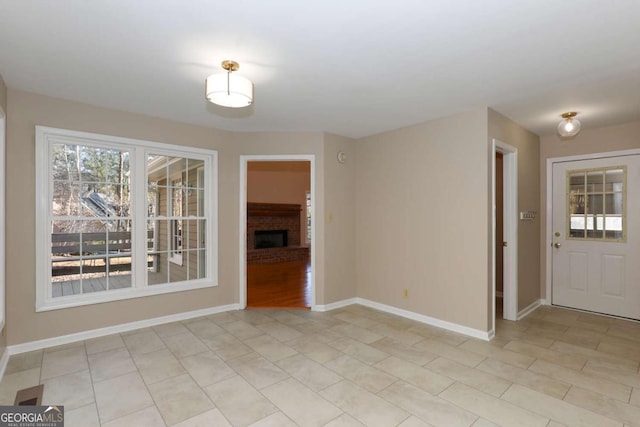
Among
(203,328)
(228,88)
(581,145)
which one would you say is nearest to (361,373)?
(203,328)

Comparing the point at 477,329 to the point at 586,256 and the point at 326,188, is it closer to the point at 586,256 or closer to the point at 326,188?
the point at 586,256

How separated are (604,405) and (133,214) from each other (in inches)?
178

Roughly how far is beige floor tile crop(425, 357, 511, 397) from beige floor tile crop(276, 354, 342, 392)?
87 centimetres

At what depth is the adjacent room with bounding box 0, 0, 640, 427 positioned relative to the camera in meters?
2.12

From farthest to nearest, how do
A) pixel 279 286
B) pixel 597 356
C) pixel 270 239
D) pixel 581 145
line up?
pixel 270 239, pixel 279 286, pixel 581 145, pixel 597 356

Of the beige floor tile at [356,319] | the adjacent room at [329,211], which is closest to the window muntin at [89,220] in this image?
the adjacent room at [329,211]

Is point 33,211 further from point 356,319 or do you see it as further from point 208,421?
point 356,319

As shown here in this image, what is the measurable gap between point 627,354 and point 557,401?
4.65 ft

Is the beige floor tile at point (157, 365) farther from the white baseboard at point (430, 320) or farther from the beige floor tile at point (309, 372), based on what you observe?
the white baseboard at point (430, 320)

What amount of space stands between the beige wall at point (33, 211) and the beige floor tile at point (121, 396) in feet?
3.83

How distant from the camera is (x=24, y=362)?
285cm

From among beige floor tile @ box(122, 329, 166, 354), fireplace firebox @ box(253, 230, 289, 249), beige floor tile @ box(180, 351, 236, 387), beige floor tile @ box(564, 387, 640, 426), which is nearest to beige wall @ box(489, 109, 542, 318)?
beige floor tile @ box(564, 387, 640, 426)

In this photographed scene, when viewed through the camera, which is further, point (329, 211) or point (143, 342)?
point (329, 211)

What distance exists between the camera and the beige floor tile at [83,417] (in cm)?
205
